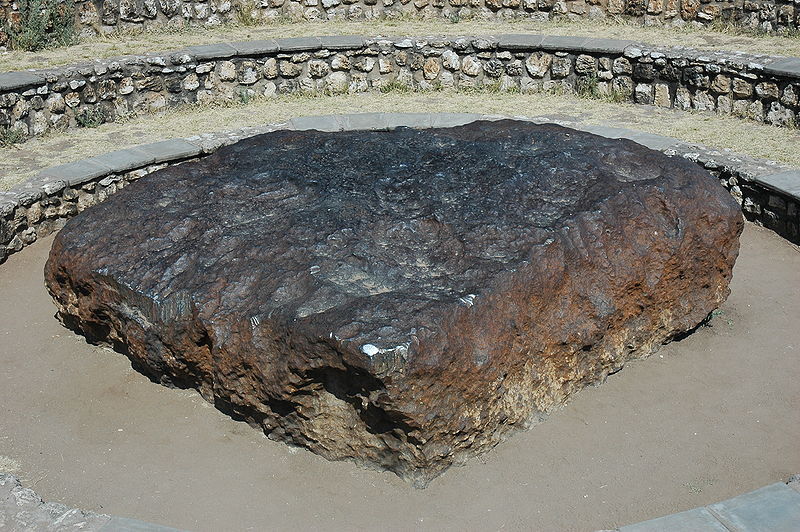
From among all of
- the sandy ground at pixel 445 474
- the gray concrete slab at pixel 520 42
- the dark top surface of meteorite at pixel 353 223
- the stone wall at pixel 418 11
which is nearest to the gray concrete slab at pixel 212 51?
the stone wall at pixel 418 11

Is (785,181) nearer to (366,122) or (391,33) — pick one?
(366,122)

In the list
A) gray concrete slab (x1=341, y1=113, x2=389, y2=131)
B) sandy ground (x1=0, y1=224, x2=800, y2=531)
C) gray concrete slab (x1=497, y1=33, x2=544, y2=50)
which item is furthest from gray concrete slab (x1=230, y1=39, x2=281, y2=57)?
sandy ground (x1=0, y1=224, x2=800, y2=531)

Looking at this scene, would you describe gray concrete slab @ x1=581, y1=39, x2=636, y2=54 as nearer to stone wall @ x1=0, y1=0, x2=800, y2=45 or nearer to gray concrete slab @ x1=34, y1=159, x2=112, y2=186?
stone wall @ x1=0, y1=0, x2=800, y2=45

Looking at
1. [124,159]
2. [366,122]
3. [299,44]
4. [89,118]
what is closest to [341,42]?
[299,44]

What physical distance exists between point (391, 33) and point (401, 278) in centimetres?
535

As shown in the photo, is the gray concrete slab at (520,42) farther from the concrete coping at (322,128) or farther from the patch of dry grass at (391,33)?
the concrete coping at (322,128)

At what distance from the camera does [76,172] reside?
5586 millimetres

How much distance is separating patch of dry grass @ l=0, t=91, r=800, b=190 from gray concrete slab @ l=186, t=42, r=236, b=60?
0.38m

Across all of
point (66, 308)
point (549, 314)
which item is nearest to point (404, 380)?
point (549, 314)

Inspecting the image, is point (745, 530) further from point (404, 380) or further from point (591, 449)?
point (404, 380)

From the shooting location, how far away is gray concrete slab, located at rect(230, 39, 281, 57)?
749 centimetres

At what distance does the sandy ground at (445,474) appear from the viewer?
3139 mm

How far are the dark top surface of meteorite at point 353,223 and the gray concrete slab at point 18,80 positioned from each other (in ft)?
8.89

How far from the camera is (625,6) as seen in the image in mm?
8555
